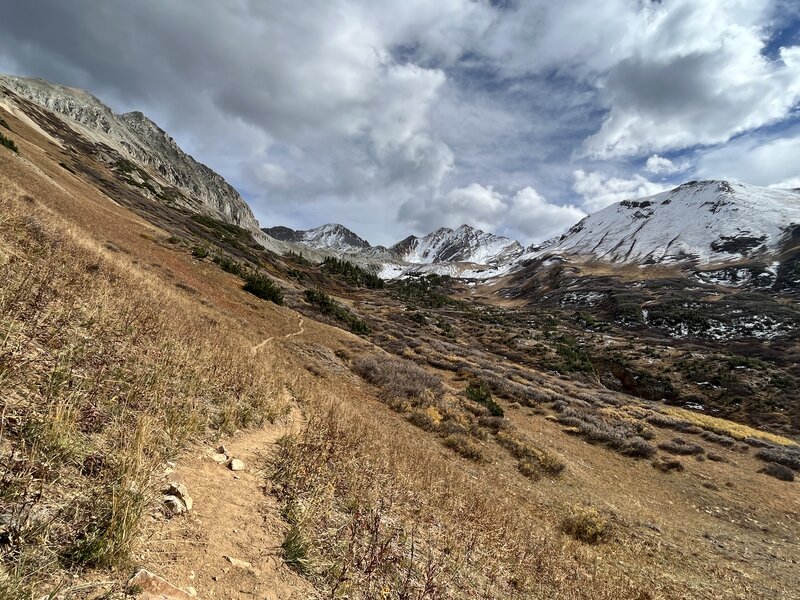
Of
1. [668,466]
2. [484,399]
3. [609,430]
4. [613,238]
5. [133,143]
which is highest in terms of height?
[613,238]

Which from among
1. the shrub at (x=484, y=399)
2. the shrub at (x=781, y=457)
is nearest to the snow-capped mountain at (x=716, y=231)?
the shrub at (x=781, y=457)

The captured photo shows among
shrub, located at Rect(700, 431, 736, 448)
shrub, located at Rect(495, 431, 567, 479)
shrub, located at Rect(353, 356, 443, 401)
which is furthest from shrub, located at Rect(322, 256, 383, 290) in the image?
shrub, located at Rect(495, 431, 567, 479)

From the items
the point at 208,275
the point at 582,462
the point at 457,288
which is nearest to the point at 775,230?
the point at 457,288

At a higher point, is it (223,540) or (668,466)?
(668,466)

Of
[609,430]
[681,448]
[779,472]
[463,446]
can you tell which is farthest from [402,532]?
[779,472]

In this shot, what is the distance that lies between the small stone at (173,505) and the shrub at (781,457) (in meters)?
30.4

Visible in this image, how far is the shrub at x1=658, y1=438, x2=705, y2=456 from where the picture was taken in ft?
70.3

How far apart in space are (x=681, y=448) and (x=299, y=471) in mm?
24034

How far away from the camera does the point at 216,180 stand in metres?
190

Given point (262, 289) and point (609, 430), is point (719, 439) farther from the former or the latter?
point (262, 289)

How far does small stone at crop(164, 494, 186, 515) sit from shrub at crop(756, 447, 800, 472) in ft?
99.6

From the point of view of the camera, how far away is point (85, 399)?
4.52 meters

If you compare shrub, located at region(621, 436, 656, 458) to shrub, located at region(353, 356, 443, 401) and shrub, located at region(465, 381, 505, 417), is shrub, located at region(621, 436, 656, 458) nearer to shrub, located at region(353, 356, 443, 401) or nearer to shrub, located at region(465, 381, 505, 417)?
shrub, located at region(465, 381, 505, 417)

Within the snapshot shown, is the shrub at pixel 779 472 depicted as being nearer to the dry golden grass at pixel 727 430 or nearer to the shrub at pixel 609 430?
the shrub at pixel 609 430
